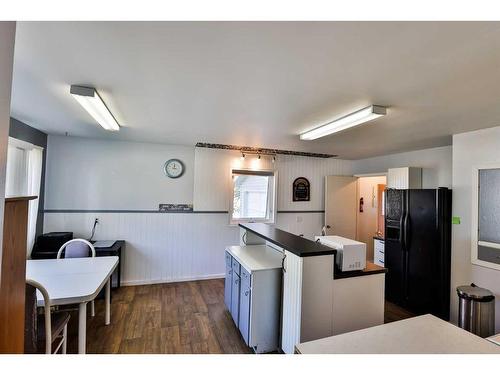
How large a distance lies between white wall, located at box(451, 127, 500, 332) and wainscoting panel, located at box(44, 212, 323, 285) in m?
3.17

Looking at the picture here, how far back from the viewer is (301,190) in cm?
502

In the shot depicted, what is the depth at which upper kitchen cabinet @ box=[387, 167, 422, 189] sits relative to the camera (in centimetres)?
385

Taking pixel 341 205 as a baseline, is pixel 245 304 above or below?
below

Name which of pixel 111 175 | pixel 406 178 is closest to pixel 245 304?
pixel 111 175

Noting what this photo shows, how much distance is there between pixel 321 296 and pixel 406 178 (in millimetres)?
2846

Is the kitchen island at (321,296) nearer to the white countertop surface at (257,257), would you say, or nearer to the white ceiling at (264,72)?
the white countertop surface at (257,257)

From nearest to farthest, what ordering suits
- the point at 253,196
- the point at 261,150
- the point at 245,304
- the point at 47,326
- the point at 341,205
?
the point at 47,326 < the point at 245,304 < the point at 261,150 < the point at 253,196 < the point at 341,205

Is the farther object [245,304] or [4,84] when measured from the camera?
[245,304]

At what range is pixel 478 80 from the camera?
1596 mm

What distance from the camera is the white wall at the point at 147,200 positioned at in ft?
12.3

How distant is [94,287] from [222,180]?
2.74 metres

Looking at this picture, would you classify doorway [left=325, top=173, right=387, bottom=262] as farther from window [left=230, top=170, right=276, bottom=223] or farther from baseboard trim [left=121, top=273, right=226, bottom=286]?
baseboard trim [left=121, top=273, right=226, bottom=286]

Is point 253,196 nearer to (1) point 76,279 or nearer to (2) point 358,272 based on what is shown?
(2) point 358,272

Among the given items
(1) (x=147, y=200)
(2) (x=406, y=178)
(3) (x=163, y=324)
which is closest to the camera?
(3) (x=163, y=324)
